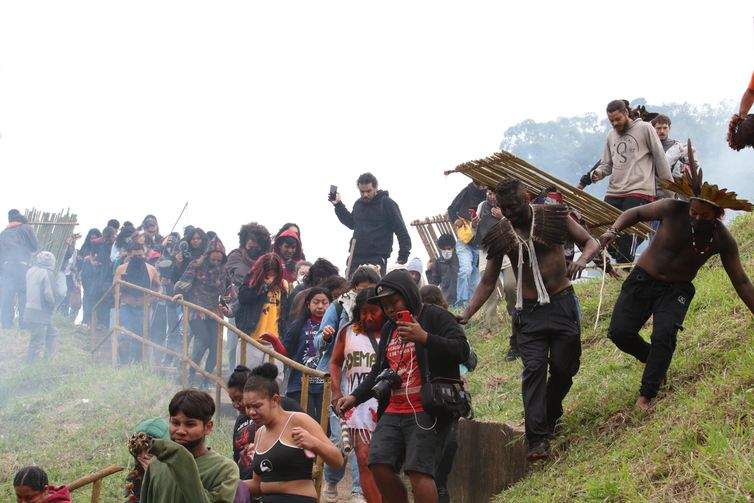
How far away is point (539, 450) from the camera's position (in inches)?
266

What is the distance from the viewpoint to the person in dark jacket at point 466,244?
47.3 ft

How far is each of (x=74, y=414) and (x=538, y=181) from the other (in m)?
7.40

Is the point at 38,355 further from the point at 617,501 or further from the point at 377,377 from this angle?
the point at 617,501

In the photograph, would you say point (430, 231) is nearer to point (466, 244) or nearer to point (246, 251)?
point (466, 244)

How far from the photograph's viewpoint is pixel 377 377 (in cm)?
651

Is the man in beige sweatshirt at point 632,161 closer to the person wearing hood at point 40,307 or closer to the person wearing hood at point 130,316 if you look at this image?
the person wearing hood at point 130,316

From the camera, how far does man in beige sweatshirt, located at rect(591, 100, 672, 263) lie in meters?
9.73

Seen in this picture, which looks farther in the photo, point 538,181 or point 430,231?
point 430,231

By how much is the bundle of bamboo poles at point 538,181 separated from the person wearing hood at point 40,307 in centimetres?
922

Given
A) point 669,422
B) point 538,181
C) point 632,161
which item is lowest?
point 669,422

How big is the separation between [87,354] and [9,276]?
1.85 m

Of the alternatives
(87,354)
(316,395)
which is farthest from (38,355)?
(316,395)

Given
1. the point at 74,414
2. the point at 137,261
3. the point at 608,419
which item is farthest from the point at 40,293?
the point at 608,419

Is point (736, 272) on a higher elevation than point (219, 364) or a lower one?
higher
